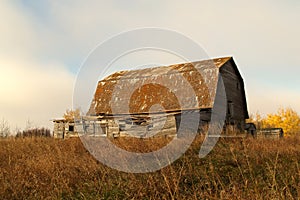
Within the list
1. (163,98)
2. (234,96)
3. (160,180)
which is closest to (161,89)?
(163,98)

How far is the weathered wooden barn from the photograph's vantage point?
1738cm

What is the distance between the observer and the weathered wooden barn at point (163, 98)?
57.0ft

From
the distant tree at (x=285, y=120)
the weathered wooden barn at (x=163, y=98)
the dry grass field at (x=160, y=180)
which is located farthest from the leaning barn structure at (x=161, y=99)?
the distant tree at (x=285, y=120)

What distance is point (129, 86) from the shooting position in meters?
22.0

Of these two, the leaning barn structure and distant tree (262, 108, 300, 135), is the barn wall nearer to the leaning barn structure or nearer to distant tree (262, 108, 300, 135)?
the leaning barn structure

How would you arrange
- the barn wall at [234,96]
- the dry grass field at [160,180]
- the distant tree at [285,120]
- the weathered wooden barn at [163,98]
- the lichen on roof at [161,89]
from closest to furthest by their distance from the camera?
the dry grass field at [160,180]
the weathered wooden barn at [163,98]
the lichen on roof at [161,89]
the barn wall at [234,96]
the distant tree at [285,120]

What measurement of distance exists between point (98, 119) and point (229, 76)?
34.4ft

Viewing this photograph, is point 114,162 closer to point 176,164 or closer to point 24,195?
point 176,164

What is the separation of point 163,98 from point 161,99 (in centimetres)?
16

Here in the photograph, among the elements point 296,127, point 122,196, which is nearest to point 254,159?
point 122,196

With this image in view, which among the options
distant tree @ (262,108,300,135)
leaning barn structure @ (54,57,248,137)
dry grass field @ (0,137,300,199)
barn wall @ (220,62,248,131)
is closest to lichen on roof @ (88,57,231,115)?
leaning barn structure @ (54,57,248,137)

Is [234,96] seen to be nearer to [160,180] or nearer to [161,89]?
[161,89]

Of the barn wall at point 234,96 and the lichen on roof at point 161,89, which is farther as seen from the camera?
the barn wall at point 234,96

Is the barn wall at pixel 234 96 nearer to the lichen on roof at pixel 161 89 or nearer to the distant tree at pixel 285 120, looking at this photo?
the lichen on roof at pixel 161 89
